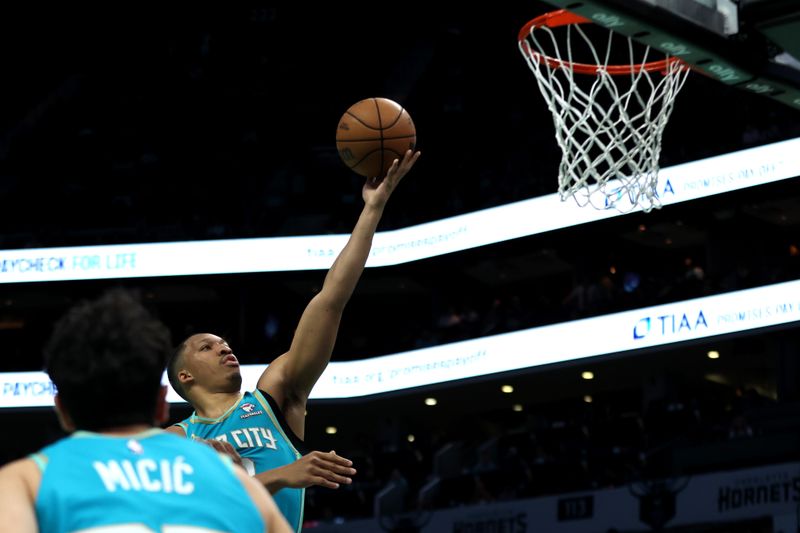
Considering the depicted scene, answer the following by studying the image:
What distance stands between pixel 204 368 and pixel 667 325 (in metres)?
13.3

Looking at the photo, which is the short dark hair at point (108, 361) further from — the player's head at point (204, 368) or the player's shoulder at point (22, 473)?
the player's head at point (204, 368)

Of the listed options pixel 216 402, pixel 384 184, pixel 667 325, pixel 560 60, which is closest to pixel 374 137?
pixel 384 184

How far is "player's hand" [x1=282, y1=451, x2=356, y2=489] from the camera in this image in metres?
3.60

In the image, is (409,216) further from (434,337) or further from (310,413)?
(310,413)

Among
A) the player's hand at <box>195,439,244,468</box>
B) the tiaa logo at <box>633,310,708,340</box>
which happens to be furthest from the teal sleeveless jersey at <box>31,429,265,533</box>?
the tiaa logo at <box>633,310,708,340</box>

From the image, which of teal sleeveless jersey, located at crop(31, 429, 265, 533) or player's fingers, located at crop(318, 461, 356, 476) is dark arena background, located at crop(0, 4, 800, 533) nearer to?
player's fingers, located at crop(318, 461, 356, 476)

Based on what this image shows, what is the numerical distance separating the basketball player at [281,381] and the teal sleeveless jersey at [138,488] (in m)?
1.92

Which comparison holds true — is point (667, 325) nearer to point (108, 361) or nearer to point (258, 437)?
point (258, 437)

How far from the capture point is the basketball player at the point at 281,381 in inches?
168

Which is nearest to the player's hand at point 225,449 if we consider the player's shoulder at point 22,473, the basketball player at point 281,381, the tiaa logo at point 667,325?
the basketball player at point 281,381

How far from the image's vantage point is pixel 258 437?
171 inches

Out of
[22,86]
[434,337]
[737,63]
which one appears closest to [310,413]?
[434,337]

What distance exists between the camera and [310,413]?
22234 millimetres

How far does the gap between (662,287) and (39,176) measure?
1210 cm
